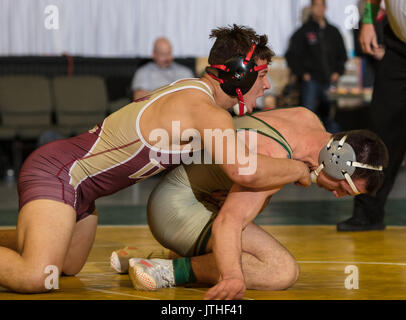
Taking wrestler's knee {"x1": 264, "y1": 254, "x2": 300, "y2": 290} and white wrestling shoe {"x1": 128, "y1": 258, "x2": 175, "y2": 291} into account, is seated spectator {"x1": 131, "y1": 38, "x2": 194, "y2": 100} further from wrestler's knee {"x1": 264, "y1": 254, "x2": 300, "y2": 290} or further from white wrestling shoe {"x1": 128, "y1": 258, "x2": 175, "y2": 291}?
wrestler's knee {"x1": 264, "y1": 254, "x2": 300, "y2": 290}

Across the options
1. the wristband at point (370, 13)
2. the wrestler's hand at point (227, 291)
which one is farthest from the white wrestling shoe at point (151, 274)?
the wristband at point (370, 13)

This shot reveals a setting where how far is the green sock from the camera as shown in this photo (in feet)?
9.75

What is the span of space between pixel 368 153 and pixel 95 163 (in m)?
1.00

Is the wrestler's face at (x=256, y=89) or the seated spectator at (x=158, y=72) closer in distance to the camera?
the wrestler's face at (x=256, y=89)

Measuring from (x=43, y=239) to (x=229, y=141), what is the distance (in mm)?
776

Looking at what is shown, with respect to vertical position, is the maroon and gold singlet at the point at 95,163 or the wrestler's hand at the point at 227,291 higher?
the maroon and gold singlet at the point at 95,163

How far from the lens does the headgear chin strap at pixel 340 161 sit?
2785 mm

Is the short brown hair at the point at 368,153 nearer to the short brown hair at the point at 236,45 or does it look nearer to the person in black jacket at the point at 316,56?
the short brown hair at the point at 236,45

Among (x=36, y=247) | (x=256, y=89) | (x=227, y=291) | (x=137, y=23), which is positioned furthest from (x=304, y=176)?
(x=137, y=23)

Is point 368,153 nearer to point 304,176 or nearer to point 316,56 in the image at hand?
point 304,176

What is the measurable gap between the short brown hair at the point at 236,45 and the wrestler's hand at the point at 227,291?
82 cm

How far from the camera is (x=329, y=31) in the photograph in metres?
8.41

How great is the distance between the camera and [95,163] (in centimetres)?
292

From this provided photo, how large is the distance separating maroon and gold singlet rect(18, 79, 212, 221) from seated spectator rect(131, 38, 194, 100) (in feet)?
15.6
